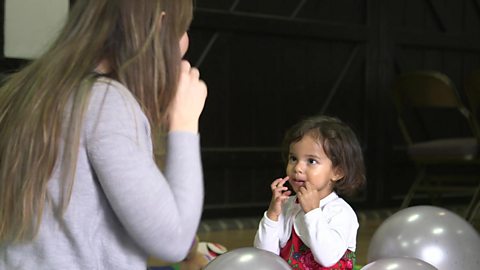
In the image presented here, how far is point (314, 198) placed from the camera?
1.97 metres

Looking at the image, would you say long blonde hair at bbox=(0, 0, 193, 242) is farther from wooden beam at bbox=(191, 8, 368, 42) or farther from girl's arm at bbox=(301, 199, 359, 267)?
wooden beam at bbox=(191, 8, 368, 42)

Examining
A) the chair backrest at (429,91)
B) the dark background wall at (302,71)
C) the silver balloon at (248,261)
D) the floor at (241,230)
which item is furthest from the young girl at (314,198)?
the dark background wall at (302,71)

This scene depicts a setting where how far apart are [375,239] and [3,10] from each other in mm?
1906

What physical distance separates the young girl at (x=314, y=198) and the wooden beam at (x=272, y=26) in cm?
255

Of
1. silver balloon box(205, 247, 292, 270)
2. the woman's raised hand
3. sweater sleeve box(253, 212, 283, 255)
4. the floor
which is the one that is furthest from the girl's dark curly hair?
the floor

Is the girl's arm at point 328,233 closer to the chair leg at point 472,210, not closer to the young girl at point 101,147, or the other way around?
the young girl at point 101,147

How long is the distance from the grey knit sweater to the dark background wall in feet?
10.7

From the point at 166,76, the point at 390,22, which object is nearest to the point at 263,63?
the point at 390,22

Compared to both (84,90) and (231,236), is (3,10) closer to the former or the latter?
(231,236)

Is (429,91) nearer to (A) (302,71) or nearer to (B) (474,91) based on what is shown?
(B) (474,91)

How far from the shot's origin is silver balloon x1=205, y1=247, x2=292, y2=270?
70.7 inches

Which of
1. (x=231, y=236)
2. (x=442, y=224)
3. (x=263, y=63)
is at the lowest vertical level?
(x=231, y=236)

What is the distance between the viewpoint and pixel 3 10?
3.30 metres

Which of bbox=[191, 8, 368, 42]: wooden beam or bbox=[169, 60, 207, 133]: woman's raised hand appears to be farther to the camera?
bbox=[191, 8, 368, 42]: wooden beam
